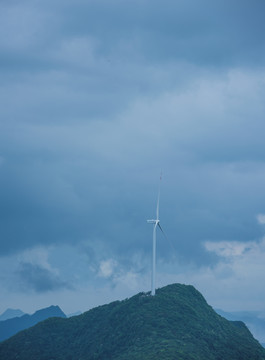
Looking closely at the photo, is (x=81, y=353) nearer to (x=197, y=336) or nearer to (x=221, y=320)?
(x=197, y=336)

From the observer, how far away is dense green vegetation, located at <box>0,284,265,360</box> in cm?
13575

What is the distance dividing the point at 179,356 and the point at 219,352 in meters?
24.1

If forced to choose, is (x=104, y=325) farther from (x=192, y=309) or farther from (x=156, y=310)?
(x=192, y=309)

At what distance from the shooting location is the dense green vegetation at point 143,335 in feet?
445

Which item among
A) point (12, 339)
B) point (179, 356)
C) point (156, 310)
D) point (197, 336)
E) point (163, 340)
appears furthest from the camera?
point (12, 339)

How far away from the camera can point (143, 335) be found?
143625 millimetres

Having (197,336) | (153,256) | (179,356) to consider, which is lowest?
(179,356)

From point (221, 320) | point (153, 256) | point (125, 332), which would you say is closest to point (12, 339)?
point (125, 332)

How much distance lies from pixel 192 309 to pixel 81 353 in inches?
1645

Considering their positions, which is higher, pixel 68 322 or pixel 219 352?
pixel 68 322

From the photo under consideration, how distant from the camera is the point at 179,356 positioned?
121875 mm

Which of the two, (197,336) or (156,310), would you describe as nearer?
(197,336)

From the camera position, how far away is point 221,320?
181250 mm

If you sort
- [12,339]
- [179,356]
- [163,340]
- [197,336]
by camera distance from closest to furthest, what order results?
[179,356]
[163,340]
[197,336]
[12,339]
